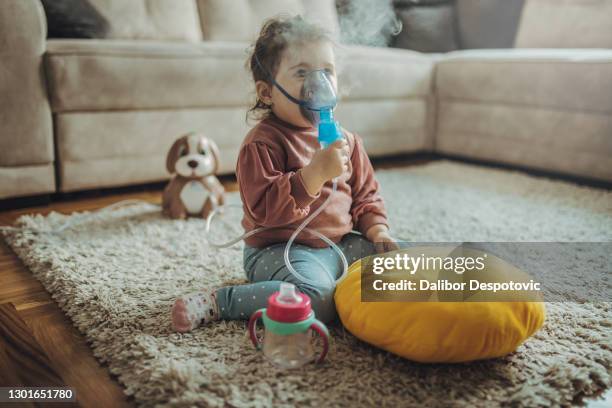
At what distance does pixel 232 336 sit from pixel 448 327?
35cm

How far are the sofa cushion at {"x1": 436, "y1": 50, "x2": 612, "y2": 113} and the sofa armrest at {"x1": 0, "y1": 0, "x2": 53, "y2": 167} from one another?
63.7 inches

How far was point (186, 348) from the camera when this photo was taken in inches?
33.7

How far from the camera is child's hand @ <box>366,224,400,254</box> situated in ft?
3.58

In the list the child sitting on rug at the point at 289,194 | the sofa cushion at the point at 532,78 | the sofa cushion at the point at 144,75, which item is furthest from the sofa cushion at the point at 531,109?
the child sitting on rug at the point at 289,194

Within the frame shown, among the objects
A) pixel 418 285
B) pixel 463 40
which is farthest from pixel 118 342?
pixel 463 40

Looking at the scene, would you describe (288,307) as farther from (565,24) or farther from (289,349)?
(565,24)

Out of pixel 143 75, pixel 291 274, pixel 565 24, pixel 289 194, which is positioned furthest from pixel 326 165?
pixel 565 24

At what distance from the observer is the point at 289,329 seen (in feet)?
2.55

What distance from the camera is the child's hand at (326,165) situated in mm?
911

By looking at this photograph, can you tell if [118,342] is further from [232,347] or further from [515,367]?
[515,367]

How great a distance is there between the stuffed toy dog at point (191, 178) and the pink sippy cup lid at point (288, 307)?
819 millimetres

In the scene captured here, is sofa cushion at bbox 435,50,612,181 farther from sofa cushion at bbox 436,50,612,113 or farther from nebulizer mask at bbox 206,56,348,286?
nebulizer mask at bbox 206,56,348,286

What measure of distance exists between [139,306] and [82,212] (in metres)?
0.75

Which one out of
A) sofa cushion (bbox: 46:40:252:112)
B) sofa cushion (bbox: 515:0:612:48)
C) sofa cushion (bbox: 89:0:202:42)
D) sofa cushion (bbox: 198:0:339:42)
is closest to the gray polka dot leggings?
sofa cushion (bbox: 46:40:252:112)
